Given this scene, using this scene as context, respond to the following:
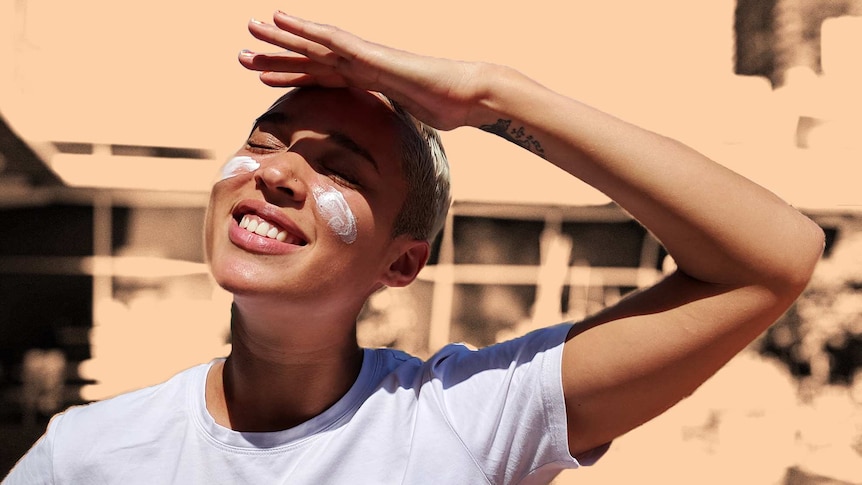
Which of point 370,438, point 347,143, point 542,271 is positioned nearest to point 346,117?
point 347,143

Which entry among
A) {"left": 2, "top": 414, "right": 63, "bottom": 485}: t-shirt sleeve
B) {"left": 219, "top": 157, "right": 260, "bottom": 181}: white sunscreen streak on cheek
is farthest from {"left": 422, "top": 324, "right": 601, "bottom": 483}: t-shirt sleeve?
{"left": 2, "top": 414, "right": 63, "bottom": 485}: t-shirt sleeve

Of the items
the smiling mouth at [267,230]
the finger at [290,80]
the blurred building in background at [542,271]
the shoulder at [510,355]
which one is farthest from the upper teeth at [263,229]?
the blurred building in background at [542,271]

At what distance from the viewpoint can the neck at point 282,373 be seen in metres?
1.66

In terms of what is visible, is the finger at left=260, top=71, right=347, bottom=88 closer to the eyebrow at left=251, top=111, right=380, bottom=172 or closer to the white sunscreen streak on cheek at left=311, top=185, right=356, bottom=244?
the eyebrow at left=251, top=111, right=380, bottom=172

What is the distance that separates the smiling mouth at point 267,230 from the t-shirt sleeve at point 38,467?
60 cm

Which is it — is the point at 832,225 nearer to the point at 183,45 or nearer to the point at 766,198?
the point at 766,198

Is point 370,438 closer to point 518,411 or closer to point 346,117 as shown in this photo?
point 518,411

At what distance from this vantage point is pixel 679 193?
1.43 m

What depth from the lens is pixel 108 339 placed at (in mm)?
2980

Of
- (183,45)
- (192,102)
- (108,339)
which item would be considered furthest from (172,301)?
(183,45)

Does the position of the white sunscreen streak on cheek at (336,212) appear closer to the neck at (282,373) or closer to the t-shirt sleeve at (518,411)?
the neck at (282,373)

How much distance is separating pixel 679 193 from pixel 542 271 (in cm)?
169

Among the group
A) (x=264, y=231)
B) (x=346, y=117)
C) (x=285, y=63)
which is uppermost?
(x=285, y=63)

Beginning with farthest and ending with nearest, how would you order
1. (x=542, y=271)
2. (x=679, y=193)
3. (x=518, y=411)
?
(x=542, y=271) → (x=518, y=411) → (x=679, y=193)
